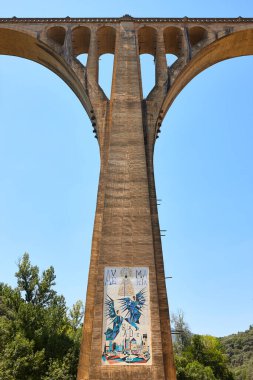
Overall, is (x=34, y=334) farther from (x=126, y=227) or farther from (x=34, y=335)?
(x=126, y=227)

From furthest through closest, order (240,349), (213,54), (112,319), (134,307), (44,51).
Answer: (240,349), (213,54), (44,51), (134,307), (112,319)

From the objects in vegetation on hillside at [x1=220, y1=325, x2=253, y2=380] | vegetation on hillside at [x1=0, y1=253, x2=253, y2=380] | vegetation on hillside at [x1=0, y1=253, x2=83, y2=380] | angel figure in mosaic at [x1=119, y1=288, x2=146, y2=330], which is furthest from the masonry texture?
vegetation on hillside at [x1=220, y1=325, x2=253, y2=380]

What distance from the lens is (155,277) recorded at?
10.5m

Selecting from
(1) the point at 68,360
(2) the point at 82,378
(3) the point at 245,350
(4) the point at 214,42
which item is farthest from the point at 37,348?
(3) the point at 245,350

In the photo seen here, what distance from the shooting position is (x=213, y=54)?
55.1 feet

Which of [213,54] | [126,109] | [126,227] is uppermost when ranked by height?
[213,54]

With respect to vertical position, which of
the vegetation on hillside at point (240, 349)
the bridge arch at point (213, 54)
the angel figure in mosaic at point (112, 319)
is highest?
the bridge arch at point (213, 54)

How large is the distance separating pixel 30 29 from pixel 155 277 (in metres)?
12.6

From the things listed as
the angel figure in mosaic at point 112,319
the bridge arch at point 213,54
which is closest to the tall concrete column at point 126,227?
the angel figure in mosaic at point 112,319

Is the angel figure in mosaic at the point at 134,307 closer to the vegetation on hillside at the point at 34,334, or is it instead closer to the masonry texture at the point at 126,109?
the masonry texture at the point at 126,109

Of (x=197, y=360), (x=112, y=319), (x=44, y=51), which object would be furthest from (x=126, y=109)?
(x=197, y=360)

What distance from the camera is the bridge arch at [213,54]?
50.2 feet

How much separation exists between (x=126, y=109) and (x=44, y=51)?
5699 mm

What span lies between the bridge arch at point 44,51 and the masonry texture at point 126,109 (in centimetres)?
5
